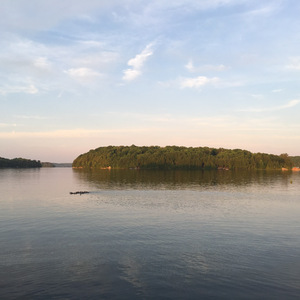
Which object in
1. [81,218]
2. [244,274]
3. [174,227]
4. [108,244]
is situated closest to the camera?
[244,274]

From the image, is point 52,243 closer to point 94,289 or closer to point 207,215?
point 94,289

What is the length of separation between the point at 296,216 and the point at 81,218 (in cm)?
3777

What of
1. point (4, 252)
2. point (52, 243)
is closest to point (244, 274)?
point (52, 243)

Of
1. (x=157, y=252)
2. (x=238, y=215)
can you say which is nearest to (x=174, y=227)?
(x=157, y=252)

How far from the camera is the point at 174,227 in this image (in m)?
41.8

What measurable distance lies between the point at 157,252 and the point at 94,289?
9853 mm

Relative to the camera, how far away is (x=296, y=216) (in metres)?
51.0

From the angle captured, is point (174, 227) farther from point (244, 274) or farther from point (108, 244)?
point (244, 274)

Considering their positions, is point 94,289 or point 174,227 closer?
point 94,289

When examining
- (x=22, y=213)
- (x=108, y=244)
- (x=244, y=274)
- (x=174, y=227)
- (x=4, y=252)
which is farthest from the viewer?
(x=22, y=213)

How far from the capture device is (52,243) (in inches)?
1337

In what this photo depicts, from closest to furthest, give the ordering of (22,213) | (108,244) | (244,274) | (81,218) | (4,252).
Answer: (244,274) < (4,252) < (108,244) < (81,218) < (22,213)

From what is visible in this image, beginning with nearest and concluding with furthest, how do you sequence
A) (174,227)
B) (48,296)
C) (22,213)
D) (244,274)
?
(48,296) < (244,274) < (174,227) < (22,213)

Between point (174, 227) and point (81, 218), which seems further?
point (81, 218)
